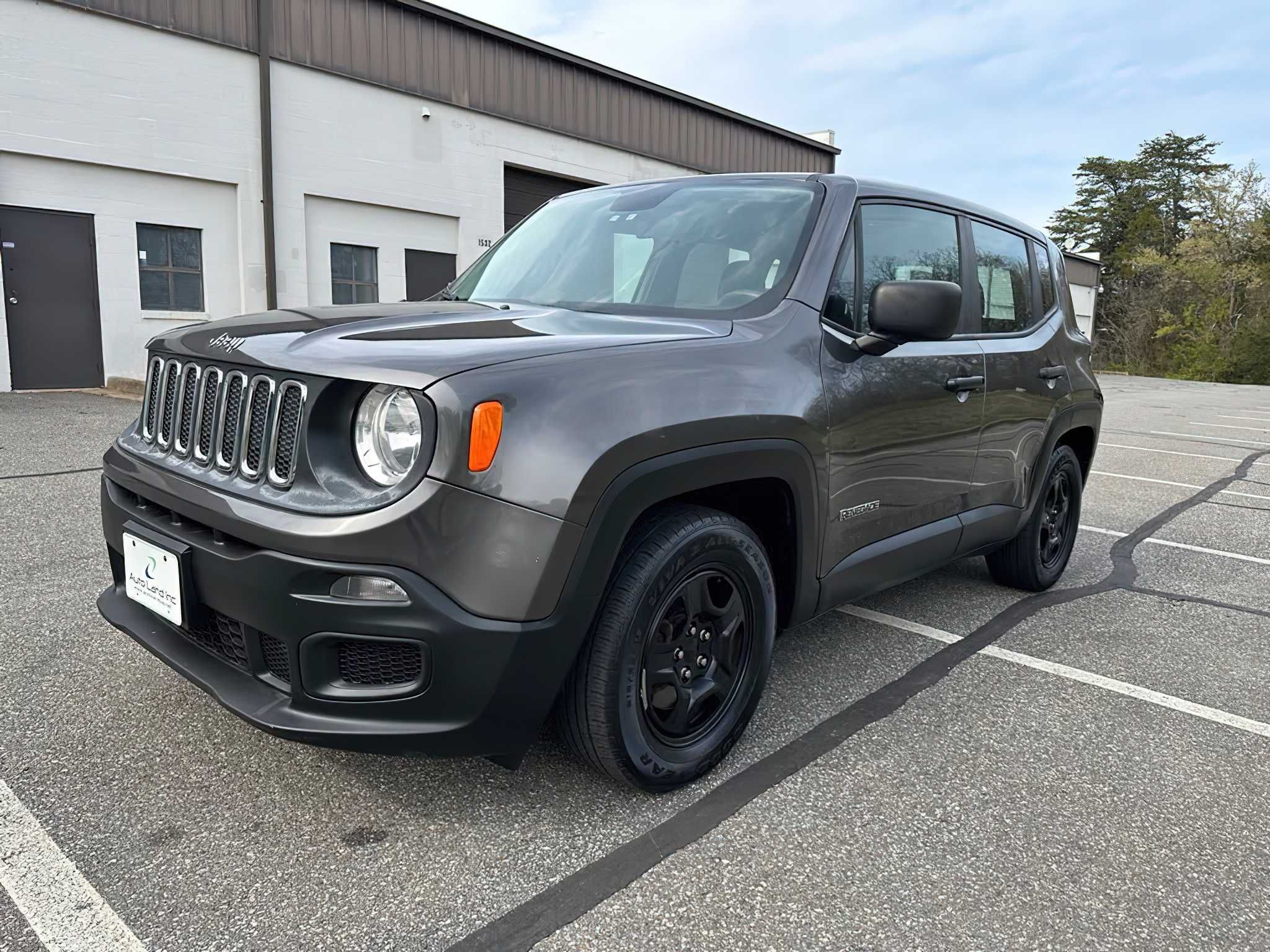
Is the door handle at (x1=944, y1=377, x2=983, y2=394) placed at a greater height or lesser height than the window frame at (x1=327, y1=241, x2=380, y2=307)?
lesser

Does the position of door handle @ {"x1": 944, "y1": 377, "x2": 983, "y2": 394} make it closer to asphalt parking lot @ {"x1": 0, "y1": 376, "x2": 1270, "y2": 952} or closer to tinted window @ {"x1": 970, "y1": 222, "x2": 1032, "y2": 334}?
tinted window @ {"x1": 970, "y1": 222, "x2": 1032, "y2": 334}

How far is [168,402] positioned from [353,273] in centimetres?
1246

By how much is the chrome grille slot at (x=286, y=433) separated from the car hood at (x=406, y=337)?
2.0 inches

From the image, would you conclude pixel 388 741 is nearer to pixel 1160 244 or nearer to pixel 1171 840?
pixel 1171 840

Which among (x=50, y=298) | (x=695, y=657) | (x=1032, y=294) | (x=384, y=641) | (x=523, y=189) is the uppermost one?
(x=523, y=189)

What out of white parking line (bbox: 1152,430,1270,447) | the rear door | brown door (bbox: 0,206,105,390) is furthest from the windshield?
white parking line (bbox: 1152,430,1270,447)

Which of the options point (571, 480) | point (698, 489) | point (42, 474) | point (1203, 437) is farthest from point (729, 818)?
point (1203, 437)

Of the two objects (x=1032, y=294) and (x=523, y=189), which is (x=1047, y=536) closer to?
(x=1032, y=294)

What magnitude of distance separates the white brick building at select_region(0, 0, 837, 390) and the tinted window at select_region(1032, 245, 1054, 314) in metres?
11.2

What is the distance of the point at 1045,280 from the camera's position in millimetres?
4285

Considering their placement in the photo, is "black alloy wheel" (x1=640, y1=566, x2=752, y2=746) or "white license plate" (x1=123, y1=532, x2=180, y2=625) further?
"black alloy wheel" (x1=640, y1=566, x2=752, y2=746)

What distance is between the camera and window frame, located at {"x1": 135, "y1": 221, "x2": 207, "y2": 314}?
11.9 metres

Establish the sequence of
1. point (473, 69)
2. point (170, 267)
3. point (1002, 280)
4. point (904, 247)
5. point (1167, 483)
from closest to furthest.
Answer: point (904, 247) → point (1002, 280) → point (1167, 483) → point (170, 267) → point (473, 69)

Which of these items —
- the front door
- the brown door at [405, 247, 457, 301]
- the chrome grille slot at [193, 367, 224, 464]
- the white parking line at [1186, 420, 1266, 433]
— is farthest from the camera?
the brown door at [405, 247, 457, 301]
